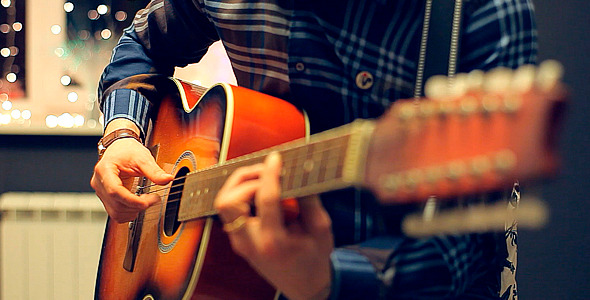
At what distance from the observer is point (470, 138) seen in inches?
17.7

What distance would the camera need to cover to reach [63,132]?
2.24 m

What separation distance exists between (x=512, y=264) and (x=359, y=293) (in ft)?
1.51

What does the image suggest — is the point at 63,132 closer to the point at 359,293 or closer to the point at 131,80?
the point at 131,80

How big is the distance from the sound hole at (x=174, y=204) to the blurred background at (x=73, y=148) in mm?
1384

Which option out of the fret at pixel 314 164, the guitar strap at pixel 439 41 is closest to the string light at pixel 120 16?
the guitar strap at pixel 439 41

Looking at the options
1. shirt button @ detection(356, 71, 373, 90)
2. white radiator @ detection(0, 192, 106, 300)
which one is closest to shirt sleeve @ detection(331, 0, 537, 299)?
shirt button @ detection(356, 71, 373, 90)

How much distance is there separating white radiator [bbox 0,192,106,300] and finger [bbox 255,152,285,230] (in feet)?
5.54

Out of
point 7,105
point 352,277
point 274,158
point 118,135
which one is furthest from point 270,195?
point 7,105

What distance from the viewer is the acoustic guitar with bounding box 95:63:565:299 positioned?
0.43 m

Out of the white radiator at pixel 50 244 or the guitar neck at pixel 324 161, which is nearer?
the guitar neck at pixel 324 161

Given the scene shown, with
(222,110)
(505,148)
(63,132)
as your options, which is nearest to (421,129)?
(505,148)

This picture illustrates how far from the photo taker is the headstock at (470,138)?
41 centimetres

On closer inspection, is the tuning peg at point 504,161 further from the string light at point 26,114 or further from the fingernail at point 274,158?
the string light at point 26,114

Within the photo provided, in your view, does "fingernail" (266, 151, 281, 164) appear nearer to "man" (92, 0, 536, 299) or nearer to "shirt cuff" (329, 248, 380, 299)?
"man" (92, 0, 536, 299)
